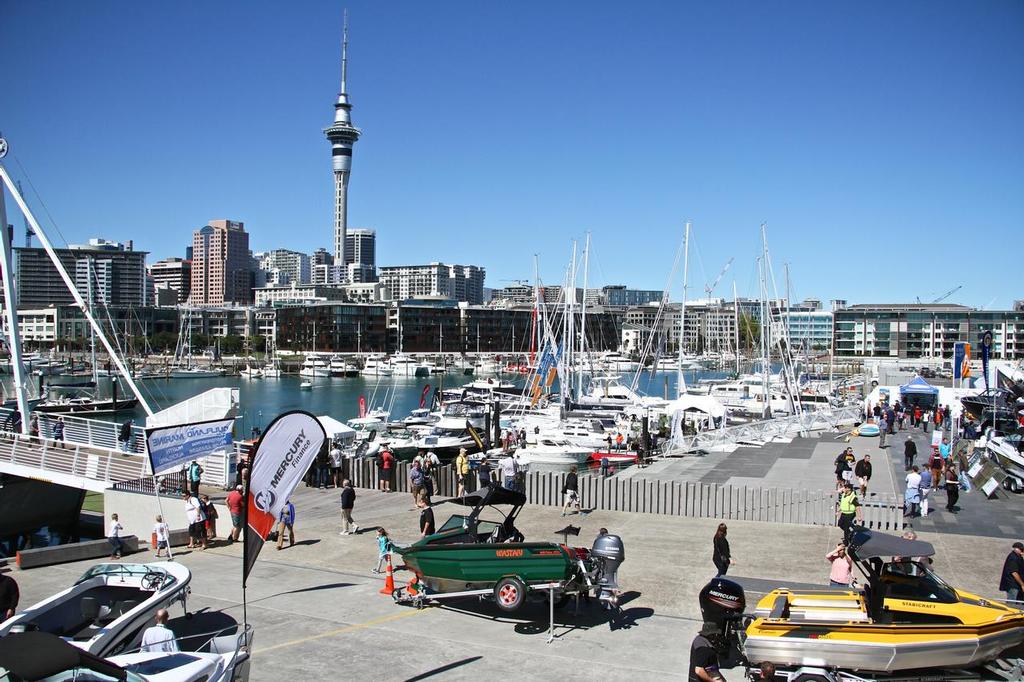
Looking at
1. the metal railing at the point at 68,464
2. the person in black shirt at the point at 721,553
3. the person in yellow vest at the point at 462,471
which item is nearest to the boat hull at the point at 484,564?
the person in black shirt at the point at 721,553

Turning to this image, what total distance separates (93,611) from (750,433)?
31.9 metres

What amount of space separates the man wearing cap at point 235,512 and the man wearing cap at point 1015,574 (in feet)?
49.8

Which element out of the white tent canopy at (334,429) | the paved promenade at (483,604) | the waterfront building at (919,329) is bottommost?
the paved promenade at (483,604)

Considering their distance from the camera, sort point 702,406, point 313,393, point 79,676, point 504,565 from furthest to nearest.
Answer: point 313,393
point 702,406
point 504,565
point 79,676

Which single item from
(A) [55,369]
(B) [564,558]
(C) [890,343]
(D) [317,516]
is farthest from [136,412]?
(C) [890,343]

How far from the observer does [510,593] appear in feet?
42.2

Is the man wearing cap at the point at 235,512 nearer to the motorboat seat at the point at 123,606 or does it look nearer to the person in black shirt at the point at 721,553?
the motorboat seat at the point at 123,606

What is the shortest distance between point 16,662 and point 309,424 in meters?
5.10

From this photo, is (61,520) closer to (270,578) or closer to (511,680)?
(270,578)

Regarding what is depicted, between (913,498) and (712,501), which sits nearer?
(913,498)

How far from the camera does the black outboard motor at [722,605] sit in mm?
9086

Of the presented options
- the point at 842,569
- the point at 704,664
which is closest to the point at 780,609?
the point at 704,664

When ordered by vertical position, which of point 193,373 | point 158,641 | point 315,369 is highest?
point 158,641

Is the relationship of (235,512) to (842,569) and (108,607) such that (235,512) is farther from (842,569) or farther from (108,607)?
(842,569)
